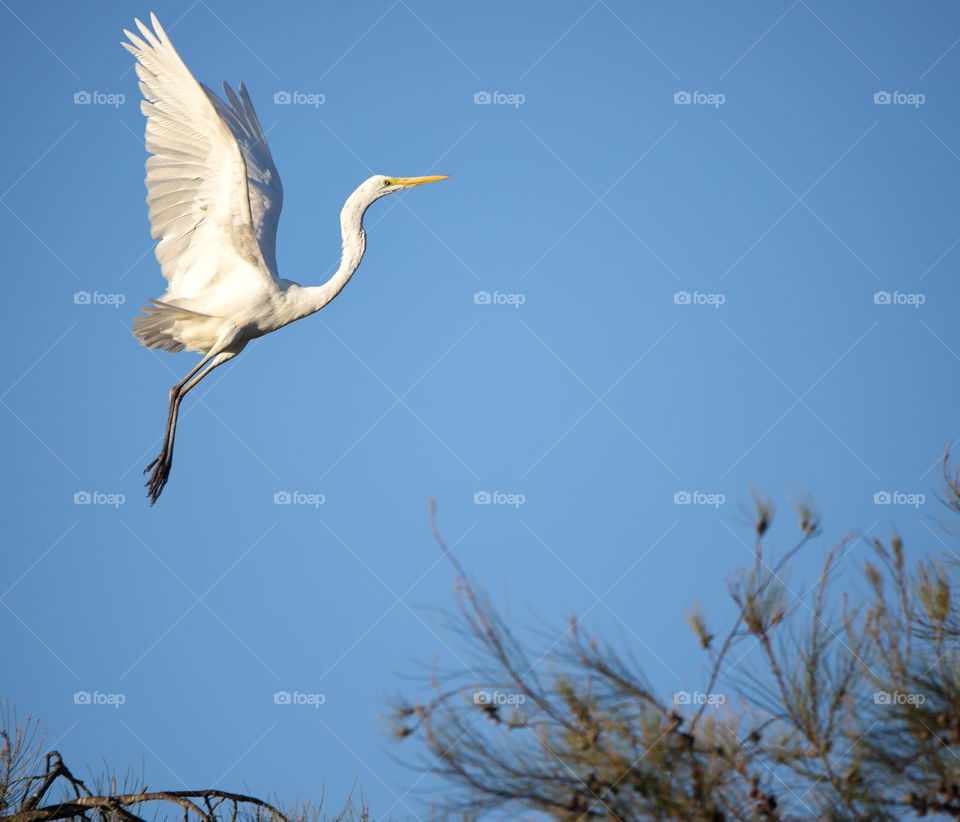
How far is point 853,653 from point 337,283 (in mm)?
6214

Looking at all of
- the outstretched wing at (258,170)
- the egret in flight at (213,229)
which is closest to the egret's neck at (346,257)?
the egret in flight at (213,229)

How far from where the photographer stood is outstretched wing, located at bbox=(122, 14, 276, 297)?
26.3 feet

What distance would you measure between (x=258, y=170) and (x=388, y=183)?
42.3 inches

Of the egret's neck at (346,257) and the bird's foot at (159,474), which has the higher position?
the egret's neck at (346,257)

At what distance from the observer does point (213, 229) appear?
8930 mm

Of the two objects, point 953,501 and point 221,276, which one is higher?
point 221,276

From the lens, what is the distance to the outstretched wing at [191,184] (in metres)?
8.02

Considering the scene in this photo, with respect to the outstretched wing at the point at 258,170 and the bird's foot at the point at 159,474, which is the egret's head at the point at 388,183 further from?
the bird's foot at the point at 159,474

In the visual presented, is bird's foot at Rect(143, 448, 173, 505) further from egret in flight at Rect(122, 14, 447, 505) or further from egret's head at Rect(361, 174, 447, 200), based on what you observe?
egret's head at Rect(361, 174, 447, 200)

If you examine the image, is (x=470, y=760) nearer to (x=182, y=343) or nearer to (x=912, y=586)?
(x=912, y=586)

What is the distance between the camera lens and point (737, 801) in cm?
354

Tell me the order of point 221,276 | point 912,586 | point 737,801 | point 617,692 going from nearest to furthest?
point 737,801 → point 617,692 → point 912,586 → point 221,276

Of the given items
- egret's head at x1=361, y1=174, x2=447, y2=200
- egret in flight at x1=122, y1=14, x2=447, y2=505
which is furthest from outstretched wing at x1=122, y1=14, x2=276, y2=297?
egret's head at x1=361, y1=174, x2=447, y2=200

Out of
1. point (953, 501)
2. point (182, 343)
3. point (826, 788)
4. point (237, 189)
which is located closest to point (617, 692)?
point (826, 788)
